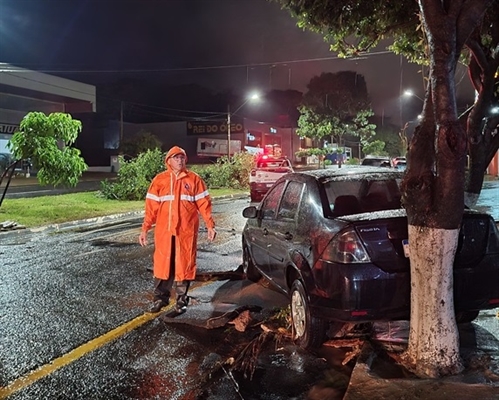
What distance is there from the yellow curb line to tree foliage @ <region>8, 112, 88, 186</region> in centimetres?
795

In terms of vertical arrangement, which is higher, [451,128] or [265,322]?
[451,128]

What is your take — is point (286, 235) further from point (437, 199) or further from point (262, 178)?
point (262, 178)

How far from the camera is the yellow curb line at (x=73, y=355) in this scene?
388 centimetres

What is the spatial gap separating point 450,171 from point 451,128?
0.30 meters

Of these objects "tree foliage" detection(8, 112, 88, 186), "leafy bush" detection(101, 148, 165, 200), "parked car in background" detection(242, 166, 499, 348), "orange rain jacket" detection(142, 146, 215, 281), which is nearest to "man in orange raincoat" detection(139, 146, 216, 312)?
"orange rain jacket" detection(142, 146, 215, 281)

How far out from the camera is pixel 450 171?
3537 millimetres

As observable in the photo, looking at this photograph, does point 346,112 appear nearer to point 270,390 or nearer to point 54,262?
point 54,262

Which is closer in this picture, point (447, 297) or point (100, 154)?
point (447, 297)

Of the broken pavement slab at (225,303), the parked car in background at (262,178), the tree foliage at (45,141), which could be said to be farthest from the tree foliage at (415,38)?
the parked car in background at (262,178)

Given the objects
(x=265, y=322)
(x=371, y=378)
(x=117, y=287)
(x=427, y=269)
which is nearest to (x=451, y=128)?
(x=427, y=269)

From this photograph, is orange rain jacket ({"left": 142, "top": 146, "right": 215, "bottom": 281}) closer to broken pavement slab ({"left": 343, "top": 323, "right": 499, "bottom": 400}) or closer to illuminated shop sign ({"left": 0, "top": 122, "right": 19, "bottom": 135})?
broken pavement slab ({"left": 343, "top": 323, "right": 499, "bottom": 400})

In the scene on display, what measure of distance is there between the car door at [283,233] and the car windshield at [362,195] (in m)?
0.36

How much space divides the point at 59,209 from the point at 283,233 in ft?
43.2

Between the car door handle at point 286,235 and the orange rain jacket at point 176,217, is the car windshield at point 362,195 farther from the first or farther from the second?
the orange rain jacket at point 176,217
